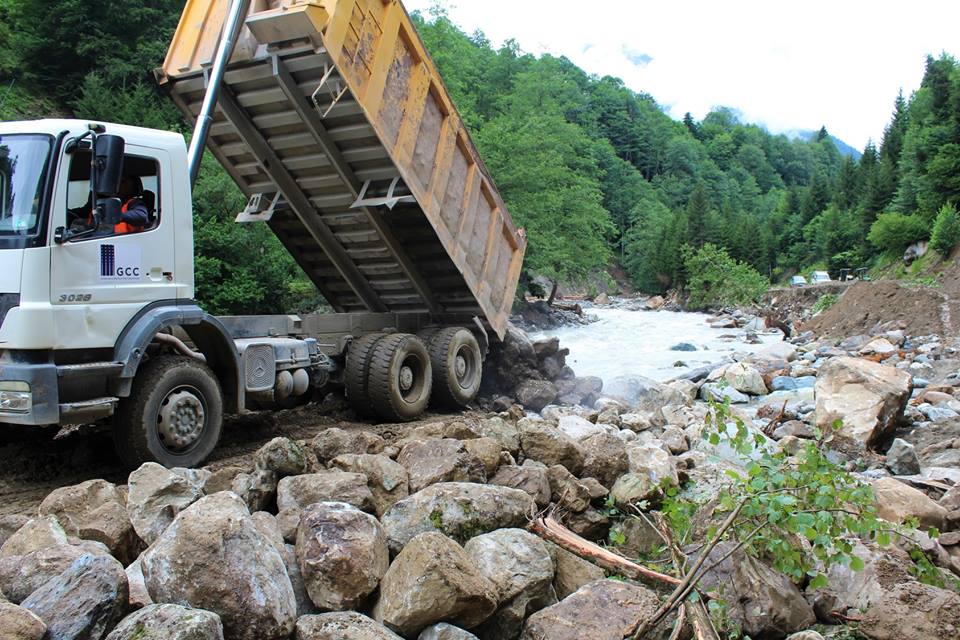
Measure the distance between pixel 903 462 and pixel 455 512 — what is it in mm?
4514

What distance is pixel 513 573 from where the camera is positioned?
3184mm

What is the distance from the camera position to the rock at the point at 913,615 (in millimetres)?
2973

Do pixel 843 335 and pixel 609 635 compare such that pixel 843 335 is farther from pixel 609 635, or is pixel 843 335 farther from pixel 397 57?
pixel 609 635

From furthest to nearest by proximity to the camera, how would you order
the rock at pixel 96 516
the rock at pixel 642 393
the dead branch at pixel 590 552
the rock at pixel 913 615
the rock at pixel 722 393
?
the rock at pixel 722 393
the rock at pixel 642 393
the rock at pixel 96 516
the dead branch at pixel 590 552
the rock at pixel 913 615

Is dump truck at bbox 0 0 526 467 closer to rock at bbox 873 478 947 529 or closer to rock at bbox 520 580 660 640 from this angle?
rock at bbox 520 580 660 640

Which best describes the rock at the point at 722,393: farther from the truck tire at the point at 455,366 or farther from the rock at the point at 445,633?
the rock at the point at 445,633

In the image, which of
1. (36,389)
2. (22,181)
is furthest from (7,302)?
(22,181)

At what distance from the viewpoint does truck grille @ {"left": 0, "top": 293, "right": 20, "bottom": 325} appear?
180 inches

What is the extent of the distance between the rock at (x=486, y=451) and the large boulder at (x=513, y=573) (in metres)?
0.94

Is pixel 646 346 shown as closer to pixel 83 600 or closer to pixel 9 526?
pixel 9 526

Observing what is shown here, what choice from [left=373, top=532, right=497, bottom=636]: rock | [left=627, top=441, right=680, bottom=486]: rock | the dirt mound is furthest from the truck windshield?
the dirt mound

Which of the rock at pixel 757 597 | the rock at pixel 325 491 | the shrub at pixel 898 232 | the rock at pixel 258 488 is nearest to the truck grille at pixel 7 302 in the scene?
the rock at pixel 258 488

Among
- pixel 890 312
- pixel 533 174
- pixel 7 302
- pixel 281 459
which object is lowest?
pixel 281 459

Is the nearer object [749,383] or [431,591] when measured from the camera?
[431,591]
